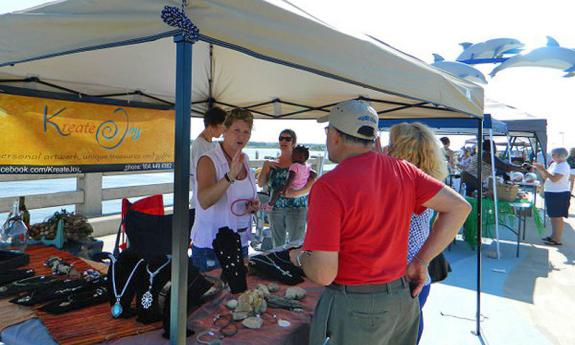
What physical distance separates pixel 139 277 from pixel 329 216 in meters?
0.90

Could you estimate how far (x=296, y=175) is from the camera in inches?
170

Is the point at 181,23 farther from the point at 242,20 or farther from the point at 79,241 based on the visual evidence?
the point at 79,241

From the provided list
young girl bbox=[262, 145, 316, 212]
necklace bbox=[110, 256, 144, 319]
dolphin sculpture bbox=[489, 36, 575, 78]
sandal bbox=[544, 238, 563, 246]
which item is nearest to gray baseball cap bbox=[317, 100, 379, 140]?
necklace bbox=[110, 256, 144, 319]

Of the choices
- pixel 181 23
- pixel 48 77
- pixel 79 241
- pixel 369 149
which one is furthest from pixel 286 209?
pixel 181 23

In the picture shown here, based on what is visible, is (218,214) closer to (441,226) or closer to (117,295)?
(117,295)

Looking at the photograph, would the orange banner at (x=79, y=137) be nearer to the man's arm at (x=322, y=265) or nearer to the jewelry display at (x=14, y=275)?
the jewelry display at (x=14, y=275)

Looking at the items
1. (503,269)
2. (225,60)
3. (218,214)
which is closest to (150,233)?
(218,214)

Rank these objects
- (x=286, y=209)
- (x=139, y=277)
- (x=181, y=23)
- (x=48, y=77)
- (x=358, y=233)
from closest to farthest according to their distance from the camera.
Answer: (x=181, y=23)
(x=358, y=233)
(x=139, y=277)
(x=48, y=77)
(x=286, y=209)

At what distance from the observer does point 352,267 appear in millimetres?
1357

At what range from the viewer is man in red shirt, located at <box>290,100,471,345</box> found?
1.26m

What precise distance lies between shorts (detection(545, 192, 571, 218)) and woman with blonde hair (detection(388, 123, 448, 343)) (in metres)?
5.60

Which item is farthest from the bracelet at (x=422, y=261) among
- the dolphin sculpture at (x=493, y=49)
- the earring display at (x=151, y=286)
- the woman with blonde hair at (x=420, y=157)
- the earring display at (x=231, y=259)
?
the dolphin sculpture at (x=493, y=49)

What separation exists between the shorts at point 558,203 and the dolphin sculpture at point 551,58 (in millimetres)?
7607

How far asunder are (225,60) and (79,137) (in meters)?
2.34
